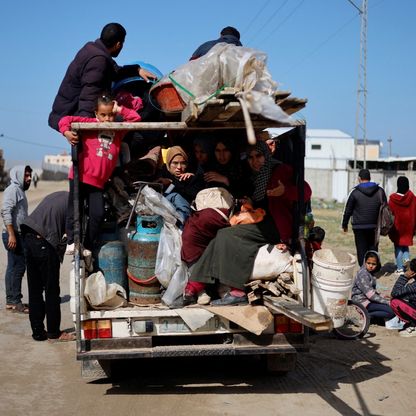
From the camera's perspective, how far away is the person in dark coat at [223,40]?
263 inches

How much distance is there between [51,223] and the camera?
7086 mm

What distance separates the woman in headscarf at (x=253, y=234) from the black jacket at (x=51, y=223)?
2.11 m

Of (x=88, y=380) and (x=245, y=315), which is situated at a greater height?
(x=245, y=315)

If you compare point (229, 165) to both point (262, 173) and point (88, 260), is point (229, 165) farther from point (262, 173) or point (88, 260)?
point (88, 260)

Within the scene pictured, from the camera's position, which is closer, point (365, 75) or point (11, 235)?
point (11, 235)

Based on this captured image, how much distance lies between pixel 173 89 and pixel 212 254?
5.07 ft

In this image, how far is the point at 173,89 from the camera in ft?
19.4

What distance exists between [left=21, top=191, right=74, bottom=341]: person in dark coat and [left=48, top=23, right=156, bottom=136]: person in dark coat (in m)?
1.14

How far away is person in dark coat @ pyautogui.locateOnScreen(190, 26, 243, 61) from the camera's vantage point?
6.68 metres

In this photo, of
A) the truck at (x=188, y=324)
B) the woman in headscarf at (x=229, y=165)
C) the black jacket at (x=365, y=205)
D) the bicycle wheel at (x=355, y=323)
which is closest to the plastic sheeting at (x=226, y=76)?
the truck at (x=188, y=324)

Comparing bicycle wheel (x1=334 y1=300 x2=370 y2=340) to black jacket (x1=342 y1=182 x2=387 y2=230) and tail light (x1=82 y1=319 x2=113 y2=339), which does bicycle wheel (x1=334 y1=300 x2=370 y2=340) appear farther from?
black jacket (x1=342 y1=182 x2=387 y2=230)

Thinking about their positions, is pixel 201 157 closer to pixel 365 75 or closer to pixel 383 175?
pixel 365 75

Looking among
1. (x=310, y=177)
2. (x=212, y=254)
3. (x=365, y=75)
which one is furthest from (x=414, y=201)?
(x=310, y=177)

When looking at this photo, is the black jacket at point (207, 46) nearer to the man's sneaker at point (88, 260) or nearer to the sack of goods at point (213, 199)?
the sack of goods at point (213, 199)
